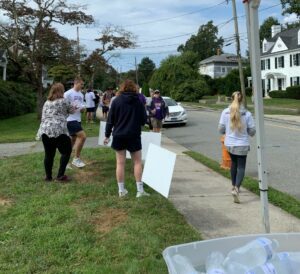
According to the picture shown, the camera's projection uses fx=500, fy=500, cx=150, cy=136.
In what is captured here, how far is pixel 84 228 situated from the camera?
5586 mm

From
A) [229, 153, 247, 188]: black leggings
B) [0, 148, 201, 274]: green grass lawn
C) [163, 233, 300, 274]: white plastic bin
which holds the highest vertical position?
[163, 233, 300, 274]: white plastic bin

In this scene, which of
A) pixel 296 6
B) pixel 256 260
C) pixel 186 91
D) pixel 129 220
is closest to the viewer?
pixel 256 260

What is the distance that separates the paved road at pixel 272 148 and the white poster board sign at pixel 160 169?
257 cm

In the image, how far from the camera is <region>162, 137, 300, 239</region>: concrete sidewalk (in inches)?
227

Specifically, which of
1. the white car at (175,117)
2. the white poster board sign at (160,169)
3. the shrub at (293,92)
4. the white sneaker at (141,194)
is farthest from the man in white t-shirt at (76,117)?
the shrub at (293,92)

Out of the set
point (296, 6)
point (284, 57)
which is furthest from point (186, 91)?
point (296, 6)

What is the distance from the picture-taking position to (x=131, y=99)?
7035mm

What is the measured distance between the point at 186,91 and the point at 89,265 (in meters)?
55.7

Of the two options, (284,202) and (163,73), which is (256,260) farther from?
(163,73)

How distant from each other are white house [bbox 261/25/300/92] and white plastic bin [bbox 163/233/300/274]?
197ft

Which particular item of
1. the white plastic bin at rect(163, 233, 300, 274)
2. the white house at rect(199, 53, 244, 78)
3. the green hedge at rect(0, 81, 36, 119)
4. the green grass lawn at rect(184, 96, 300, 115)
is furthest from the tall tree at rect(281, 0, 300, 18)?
the white house at rect(199, 53, 244, 78)

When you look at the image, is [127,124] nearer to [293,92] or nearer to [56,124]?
[56,124]

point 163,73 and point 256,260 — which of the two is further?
point 163,73

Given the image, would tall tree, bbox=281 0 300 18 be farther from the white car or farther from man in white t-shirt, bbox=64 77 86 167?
man in white t-shirt, bbox=64 77 86 167
